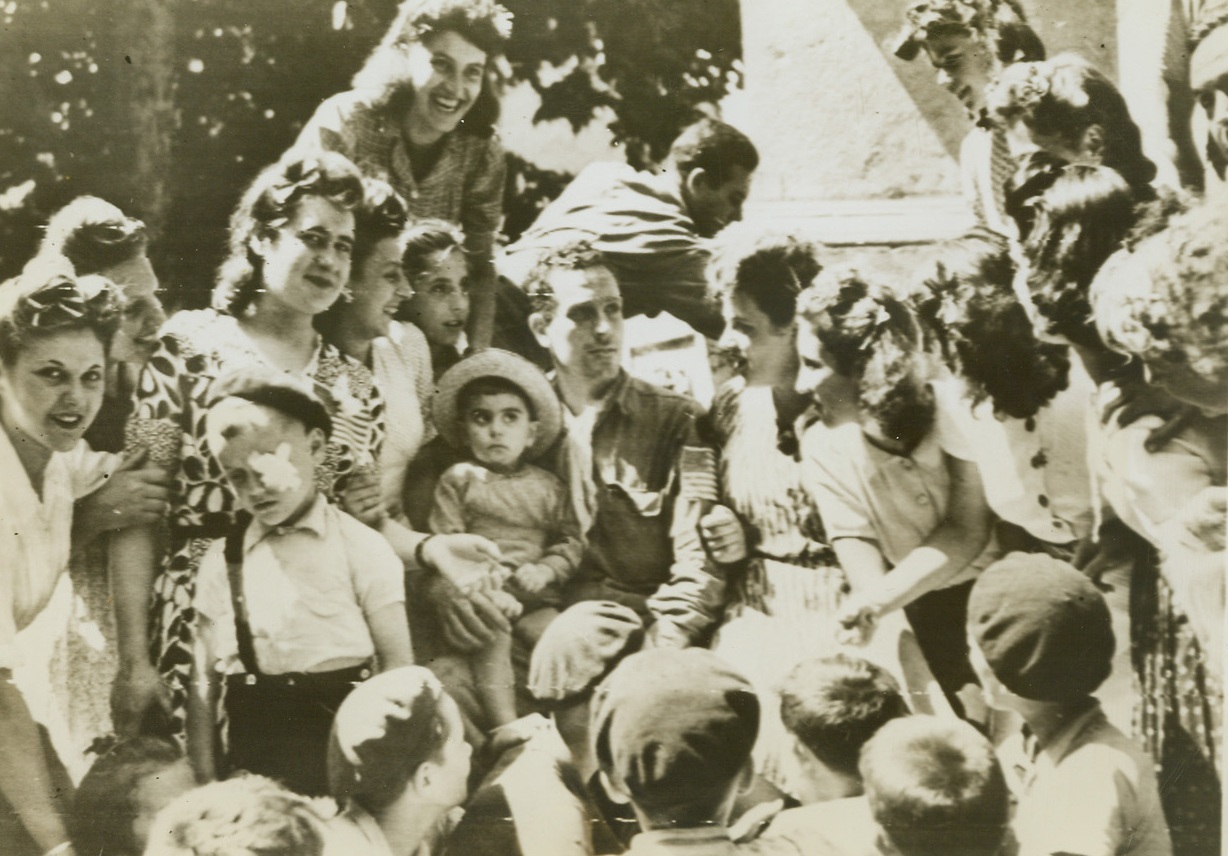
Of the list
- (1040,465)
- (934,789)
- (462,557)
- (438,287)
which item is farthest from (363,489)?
(1040,465)

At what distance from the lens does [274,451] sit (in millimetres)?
4711

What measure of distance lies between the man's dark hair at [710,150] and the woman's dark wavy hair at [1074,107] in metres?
1.03

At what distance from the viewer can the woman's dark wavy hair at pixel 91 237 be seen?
15.7 feet

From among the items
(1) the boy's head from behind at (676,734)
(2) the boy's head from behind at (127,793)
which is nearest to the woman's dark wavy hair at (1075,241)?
(1) the boy's head from behind at (676,734)

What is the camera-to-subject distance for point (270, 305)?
479cm

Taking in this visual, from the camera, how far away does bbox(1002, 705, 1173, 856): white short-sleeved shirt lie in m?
4.57

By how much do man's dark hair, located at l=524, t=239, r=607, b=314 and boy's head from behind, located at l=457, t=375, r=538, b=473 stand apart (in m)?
0.33

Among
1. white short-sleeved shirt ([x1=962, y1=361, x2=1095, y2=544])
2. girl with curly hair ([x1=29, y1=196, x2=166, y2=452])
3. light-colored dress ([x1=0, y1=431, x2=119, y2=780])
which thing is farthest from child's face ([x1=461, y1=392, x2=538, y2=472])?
white short-sleeved shirt ([x1=962, y1=361, x2=1095, y2=544])

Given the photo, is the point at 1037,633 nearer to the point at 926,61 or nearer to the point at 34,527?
the point at 926,61

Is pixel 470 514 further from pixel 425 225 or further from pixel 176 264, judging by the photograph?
pixel 176 264

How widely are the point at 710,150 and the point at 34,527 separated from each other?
2944 mm

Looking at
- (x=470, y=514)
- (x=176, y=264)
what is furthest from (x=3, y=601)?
(x=470, y=514)

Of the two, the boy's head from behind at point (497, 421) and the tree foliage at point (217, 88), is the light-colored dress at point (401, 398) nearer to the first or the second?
the boy's head from behind at point (497, 421)

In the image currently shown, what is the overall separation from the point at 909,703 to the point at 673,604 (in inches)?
37.2
